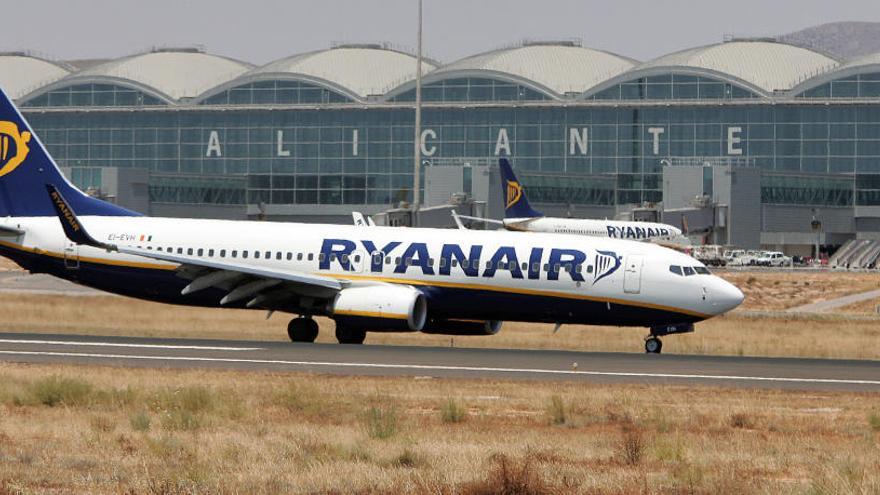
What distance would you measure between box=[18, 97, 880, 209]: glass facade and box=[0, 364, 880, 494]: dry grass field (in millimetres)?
118055

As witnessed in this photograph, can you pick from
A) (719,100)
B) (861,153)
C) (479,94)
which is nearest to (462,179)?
(479,94)

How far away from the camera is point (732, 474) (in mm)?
18656

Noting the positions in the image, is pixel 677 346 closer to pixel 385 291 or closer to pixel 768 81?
pixel 385 291

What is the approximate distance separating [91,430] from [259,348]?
54.9 ft

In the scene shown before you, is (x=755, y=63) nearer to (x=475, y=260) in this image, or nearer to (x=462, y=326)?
(x=462, y=326)

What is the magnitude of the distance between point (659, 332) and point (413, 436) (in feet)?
67.3

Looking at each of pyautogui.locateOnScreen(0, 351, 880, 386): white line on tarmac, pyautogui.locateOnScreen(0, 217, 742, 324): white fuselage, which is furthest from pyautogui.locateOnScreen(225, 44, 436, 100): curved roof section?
pyautogui.locateOnScreen(0, 351, 880, 386): white line on tarmac

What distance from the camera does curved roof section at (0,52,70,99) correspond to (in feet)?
568

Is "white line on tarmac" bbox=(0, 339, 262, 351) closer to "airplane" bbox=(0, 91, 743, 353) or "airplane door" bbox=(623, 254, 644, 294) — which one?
"airplane" bbox=(0, 91, 743, 353)

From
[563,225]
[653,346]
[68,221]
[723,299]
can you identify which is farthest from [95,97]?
[723,299]

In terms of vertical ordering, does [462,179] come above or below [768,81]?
below

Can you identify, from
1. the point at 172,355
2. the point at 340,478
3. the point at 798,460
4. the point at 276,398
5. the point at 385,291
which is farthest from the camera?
the point at 385,291

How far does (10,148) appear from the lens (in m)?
47.2

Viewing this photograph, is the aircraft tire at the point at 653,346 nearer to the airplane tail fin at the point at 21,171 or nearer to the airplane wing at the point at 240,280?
the airplane wing at the point at 240,280
